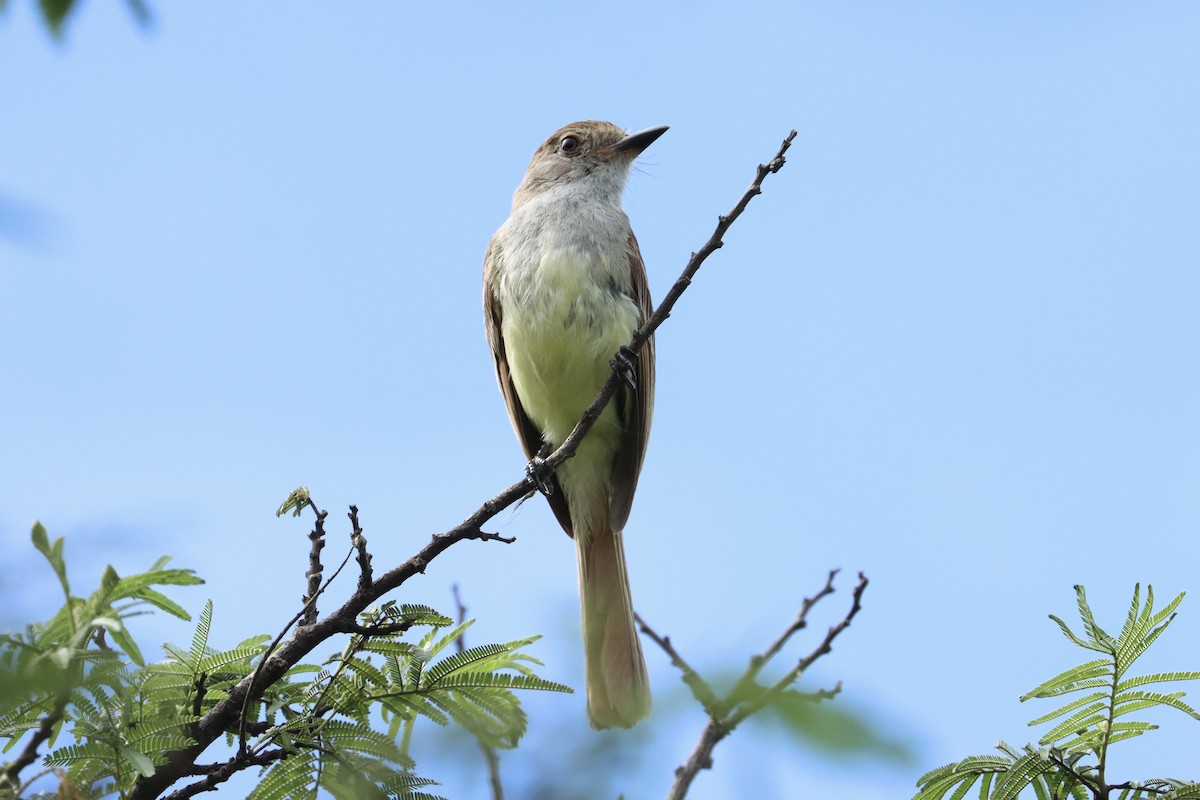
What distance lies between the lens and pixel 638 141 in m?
7.42

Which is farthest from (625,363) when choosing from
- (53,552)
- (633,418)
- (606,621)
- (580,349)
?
(53,552)

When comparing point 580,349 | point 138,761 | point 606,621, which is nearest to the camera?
point 138,761

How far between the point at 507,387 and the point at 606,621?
167 centimetres

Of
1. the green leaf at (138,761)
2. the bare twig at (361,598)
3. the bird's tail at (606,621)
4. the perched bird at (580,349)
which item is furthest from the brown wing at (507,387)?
the green leaf at (138,761)

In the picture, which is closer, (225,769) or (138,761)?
(138,761)

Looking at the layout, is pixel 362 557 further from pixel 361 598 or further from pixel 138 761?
pixel 138 761

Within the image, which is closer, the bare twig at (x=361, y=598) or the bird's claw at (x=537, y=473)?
the bare twig at (x=361, y=598)

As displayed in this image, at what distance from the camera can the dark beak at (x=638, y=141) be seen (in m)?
7.41

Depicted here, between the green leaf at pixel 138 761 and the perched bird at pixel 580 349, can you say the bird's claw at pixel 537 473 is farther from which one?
the green leaf at pixel 138 761

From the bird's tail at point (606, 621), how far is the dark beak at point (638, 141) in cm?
226

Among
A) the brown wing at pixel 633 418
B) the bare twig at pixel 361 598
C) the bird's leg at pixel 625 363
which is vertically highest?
the brown wing at pixel 633 418

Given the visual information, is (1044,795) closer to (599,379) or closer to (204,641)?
(204,641)

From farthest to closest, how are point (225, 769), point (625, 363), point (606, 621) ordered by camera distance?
point (606, 621) < point (625, 363) < point (225, 769)

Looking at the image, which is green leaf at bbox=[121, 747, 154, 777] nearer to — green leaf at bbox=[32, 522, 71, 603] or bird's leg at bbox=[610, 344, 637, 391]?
green leaf at bbox=[32, 522, 71, 603]
